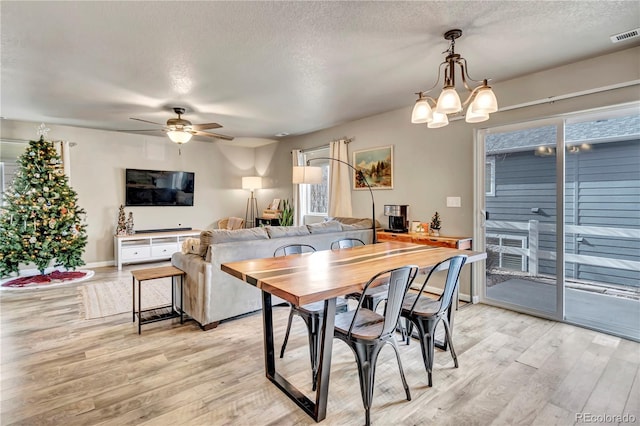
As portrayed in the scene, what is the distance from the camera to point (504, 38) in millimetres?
2621

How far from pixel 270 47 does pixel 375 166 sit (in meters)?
2.75

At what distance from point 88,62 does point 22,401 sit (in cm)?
282

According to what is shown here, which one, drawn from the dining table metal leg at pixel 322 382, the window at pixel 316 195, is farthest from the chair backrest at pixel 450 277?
the window at pixel 316 195

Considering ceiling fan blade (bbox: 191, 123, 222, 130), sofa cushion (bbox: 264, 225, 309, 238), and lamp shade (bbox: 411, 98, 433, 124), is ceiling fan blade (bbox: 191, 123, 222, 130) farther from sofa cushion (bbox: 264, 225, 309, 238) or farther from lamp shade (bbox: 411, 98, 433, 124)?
lamp shade (bbox: 411, 98, 433, 124)

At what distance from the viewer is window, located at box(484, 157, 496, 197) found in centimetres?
377

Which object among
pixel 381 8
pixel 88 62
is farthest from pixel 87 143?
pixel 381 8

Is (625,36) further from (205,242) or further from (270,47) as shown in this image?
(205,242)

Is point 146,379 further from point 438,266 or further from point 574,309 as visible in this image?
point 574,309

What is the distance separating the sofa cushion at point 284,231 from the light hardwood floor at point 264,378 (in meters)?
0.95

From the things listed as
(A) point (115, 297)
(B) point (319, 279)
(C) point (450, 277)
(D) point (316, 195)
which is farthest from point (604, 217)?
(A) point (115, 297)

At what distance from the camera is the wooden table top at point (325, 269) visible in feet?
5.45

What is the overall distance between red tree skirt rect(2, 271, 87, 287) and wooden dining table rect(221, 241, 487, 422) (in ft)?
14.1

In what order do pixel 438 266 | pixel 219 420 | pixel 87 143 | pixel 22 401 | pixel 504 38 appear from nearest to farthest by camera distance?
pixel 219 420, pixel 22 401, pixel 438 266, pixel 504 38, pixel 87 143

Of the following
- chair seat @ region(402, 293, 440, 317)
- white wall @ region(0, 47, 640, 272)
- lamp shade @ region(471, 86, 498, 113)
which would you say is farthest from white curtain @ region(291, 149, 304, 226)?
lamp shade @ region(471, 86, 498, 113)
